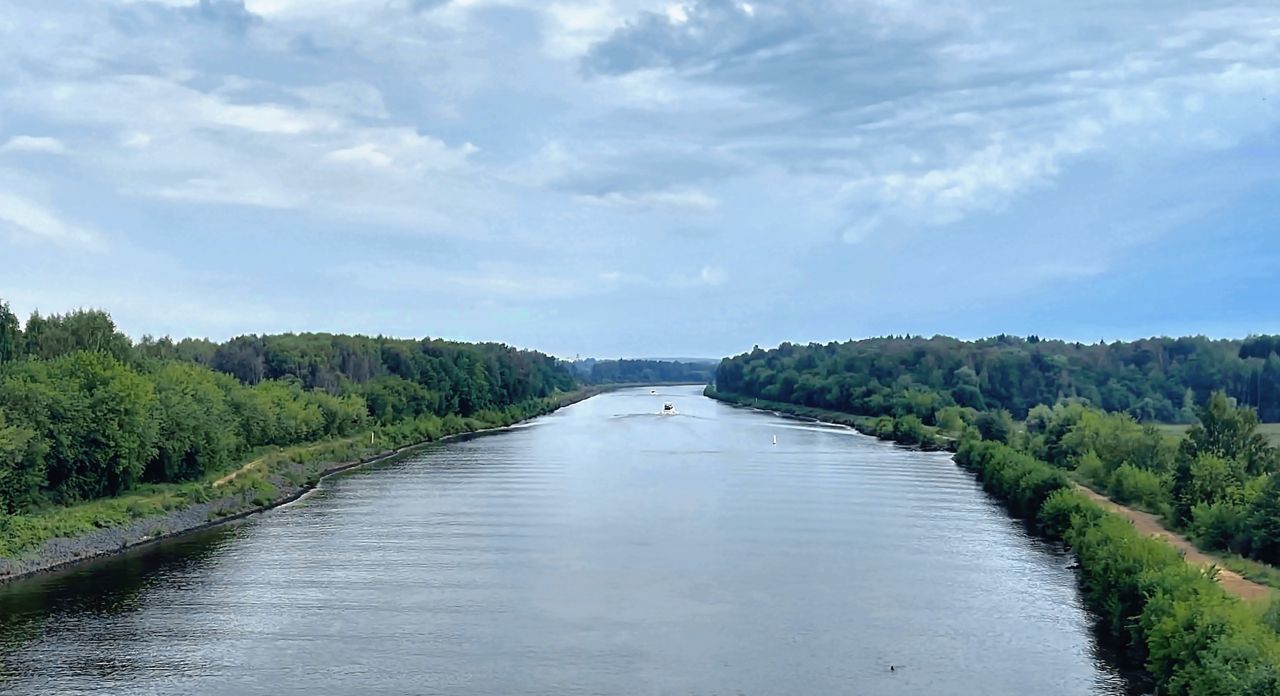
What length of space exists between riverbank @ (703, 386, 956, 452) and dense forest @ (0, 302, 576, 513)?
105ft

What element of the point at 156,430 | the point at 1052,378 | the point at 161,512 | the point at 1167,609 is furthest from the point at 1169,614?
the point at 1052,378

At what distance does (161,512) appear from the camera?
125 ft

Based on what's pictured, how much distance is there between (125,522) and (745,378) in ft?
437

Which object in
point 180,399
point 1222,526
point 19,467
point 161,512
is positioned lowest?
point 1222,526

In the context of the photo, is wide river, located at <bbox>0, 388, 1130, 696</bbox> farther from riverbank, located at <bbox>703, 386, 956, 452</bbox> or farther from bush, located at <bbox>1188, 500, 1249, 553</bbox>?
riverbank, located at <bbox>703, 386, 956, 452</bbox>

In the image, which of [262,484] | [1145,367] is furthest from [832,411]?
[262,484]

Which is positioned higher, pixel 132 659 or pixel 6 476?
pixel 6 476

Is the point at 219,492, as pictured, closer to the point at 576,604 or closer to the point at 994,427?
the point at 576,604

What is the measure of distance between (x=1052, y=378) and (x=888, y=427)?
31.2m

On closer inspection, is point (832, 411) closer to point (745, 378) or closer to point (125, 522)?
point (745, 378)

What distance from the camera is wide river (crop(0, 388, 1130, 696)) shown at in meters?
21.6

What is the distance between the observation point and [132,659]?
885 inches

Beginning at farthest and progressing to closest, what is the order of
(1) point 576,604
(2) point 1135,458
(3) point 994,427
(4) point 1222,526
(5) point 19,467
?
(3) point 994,427
(2) point 1135,458
(5) point 19,467
(4) point 1222,526
(1) point 576,604

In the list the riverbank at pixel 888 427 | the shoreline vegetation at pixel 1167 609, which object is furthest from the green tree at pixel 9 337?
the riverbank at pixel 888 427
